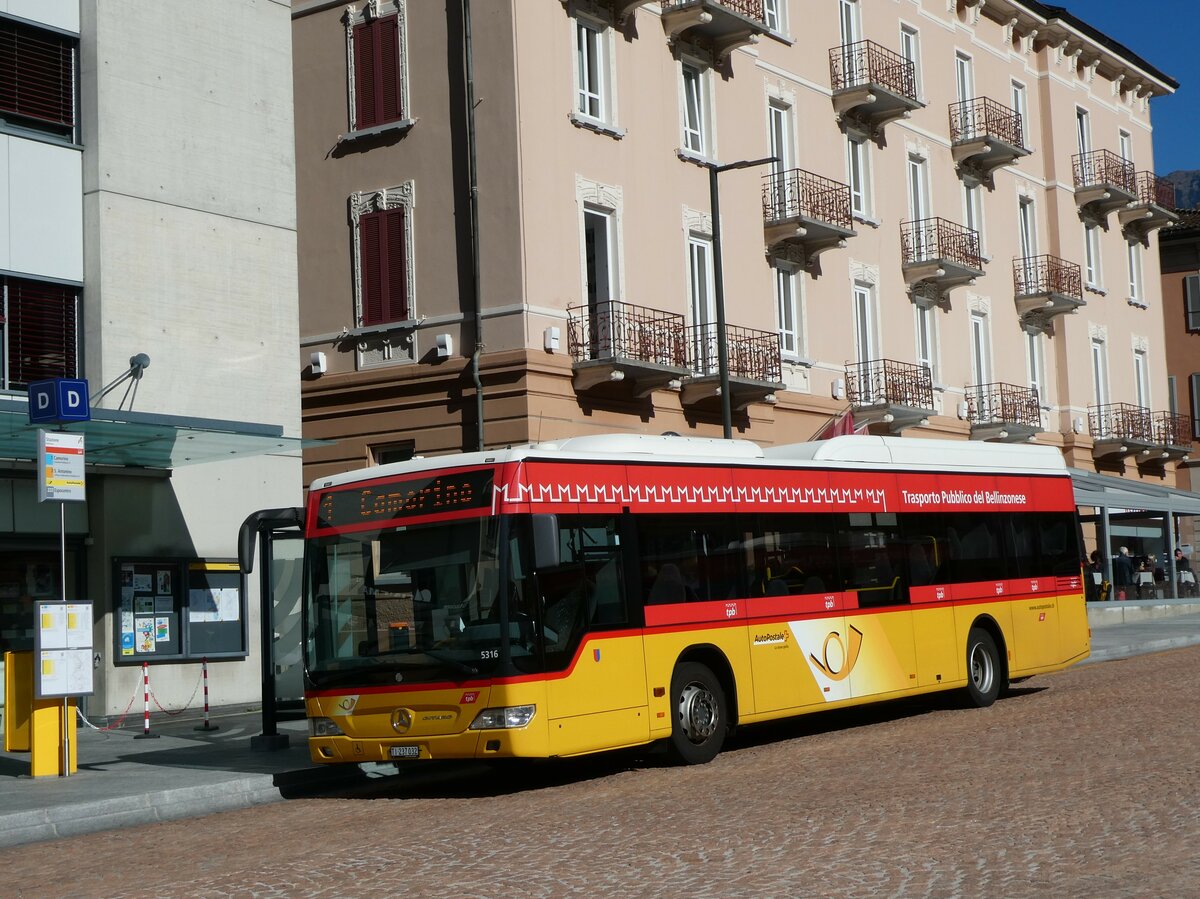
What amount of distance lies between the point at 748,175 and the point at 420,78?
7.27 metres

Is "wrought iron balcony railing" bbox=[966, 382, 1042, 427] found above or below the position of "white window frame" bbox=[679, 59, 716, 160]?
below

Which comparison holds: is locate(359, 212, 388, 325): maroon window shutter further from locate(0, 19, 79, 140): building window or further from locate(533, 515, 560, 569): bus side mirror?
locate(533, 515, 560, 569): bus side mirror

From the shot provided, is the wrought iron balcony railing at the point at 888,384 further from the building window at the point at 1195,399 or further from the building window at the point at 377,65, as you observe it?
the building window at the point at 1195,399

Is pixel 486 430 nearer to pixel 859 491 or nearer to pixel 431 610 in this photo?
→ pixel 859 491

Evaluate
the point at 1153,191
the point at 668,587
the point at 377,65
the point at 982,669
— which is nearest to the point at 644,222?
the point at 377,65

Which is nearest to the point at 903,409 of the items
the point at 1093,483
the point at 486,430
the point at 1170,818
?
the point at 1093,483

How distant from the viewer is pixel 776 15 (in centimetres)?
3375

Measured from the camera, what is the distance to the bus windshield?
1327cm

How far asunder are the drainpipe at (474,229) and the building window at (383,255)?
1704 mm

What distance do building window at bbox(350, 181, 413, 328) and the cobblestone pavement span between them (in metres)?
13.9

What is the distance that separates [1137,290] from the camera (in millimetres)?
49938

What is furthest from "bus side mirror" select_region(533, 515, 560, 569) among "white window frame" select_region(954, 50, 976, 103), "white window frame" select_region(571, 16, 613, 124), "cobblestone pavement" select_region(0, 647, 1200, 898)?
"white window frame" select_region(954, 50, 976, 103)

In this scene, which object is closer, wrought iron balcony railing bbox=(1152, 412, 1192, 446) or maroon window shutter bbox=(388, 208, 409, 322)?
maroon window shutter bbox=(388, 208, 409, 322)

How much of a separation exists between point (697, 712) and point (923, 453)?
5453 millimetres
